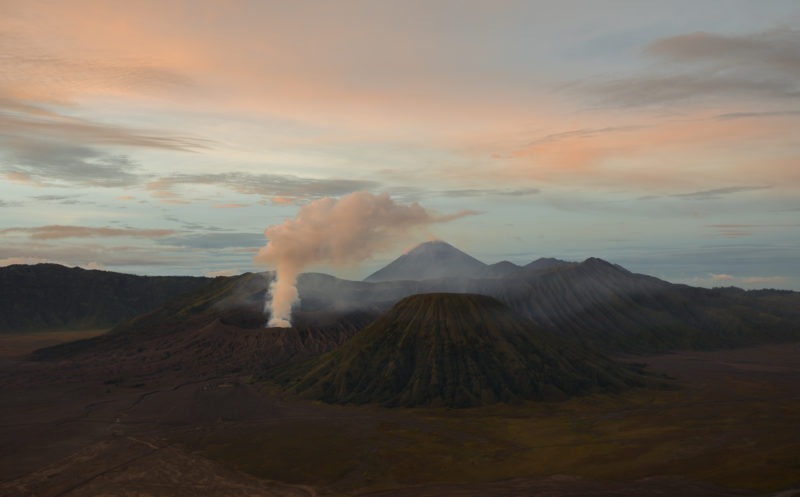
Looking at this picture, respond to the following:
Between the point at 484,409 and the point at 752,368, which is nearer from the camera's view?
the point at 484,409

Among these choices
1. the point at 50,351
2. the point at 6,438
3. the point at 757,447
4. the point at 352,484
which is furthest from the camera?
the point at 50,351

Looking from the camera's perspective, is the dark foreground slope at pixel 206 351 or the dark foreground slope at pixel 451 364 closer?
the dark foreground slope at pixel 451 364

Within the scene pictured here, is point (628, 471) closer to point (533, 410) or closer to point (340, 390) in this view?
point (533, 410)

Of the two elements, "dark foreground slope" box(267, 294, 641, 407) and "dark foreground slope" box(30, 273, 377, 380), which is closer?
"dark foreground slope" box(267, 294, 641, 407)

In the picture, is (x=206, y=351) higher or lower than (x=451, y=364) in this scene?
lower

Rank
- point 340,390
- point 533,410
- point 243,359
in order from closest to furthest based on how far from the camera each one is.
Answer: point 533,410, point 340,390, point 243,359

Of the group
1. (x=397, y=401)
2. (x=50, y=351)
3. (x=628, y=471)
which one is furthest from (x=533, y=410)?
(x=50, y=351)

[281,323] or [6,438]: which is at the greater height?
[281,323]

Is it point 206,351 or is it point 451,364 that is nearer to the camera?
point 451,364
